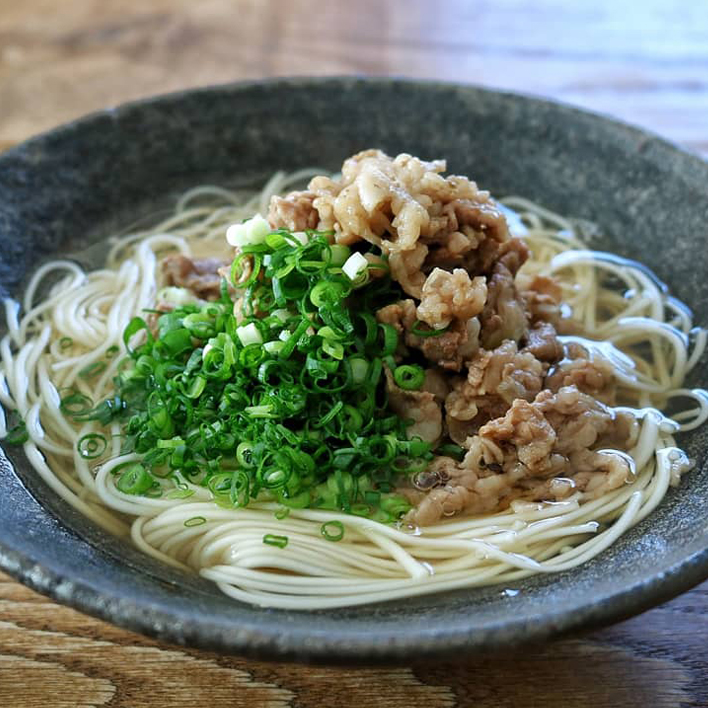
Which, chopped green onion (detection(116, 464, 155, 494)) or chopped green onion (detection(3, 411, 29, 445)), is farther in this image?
chopped green onion (detection(3, 411, 29, 445))

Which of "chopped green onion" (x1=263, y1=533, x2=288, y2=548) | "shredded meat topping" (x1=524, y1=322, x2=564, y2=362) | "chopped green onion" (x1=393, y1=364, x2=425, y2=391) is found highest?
"shredded meat topping" (x1=524, y1=322, x2=564, y2=362)

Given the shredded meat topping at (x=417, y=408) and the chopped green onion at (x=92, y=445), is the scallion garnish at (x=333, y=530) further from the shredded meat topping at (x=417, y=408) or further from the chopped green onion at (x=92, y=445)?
the chopped green onion at (x=92, y=445)

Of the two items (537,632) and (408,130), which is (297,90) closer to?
(408,130)

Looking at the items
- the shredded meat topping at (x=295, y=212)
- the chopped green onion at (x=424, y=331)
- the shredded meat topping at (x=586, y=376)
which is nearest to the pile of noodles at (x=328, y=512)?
the shredded meat topping at (x=586, y=376)

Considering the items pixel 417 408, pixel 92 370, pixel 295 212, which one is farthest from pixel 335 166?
pixel 417 408

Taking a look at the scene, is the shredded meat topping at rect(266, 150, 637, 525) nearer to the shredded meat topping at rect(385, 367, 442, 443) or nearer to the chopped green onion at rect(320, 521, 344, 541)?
the shredded meat topping at rect(385, 367, 442, 443)

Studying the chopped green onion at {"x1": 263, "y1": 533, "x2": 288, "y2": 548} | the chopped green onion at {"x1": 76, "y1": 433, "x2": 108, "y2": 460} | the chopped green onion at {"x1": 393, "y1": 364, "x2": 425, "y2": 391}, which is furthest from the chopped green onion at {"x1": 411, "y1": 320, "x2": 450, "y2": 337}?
the chopped green onion at {"x1": 76, "y1": 433, "x2": 108, "y2": 460}
